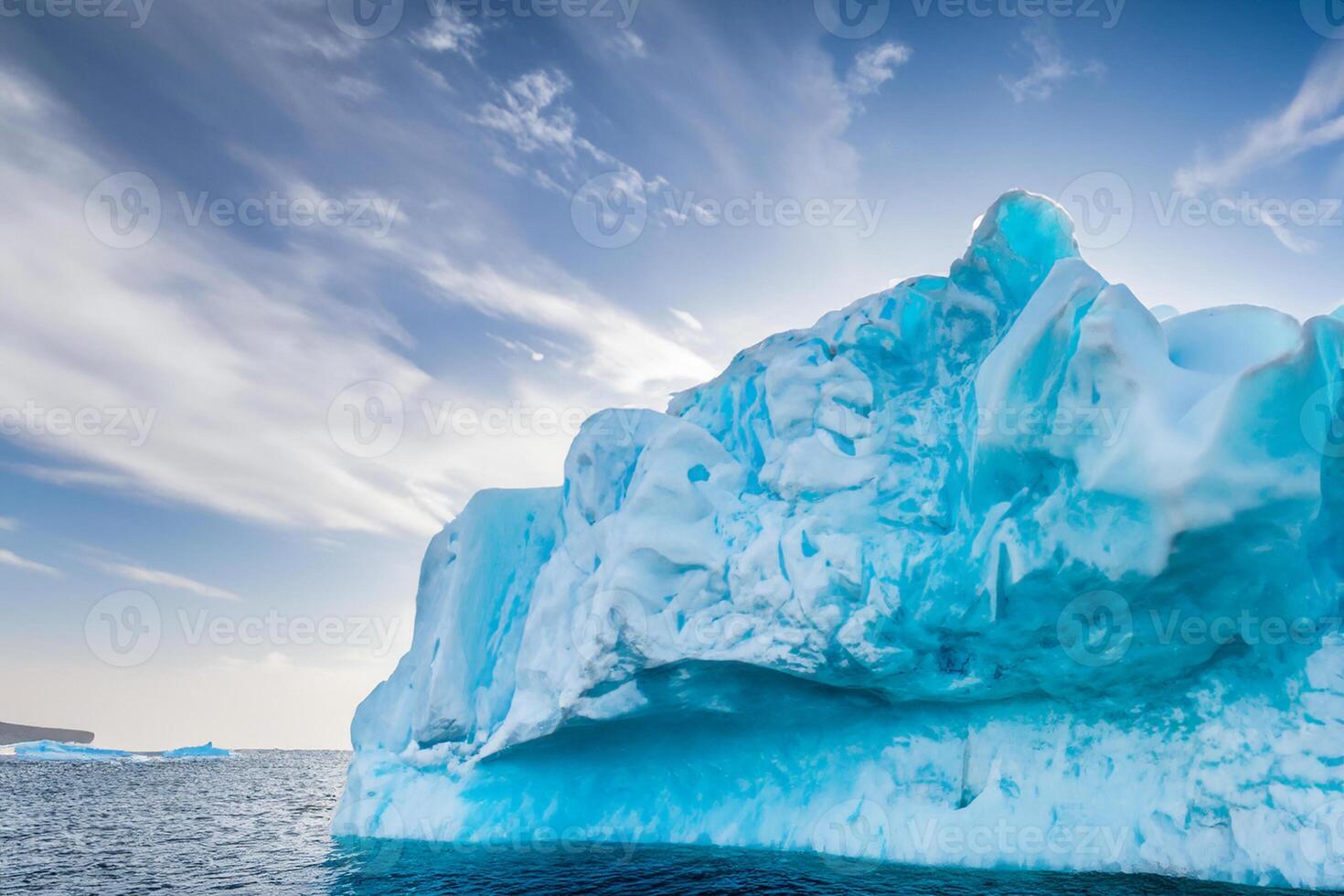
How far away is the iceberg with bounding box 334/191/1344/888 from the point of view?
31.9 ft

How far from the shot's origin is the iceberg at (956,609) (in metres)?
9.72

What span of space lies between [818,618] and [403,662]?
39.6ft

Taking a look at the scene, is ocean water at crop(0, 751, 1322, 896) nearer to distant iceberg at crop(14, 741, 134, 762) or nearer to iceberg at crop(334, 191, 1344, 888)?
iceberg at crop(334, 191, 1344, 888)

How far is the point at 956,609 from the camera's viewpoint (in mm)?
11633

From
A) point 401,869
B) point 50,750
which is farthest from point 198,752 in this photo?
point 401,869

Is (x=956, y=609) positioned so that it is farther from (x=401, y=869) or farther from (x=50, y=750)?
(x=50, y=750)

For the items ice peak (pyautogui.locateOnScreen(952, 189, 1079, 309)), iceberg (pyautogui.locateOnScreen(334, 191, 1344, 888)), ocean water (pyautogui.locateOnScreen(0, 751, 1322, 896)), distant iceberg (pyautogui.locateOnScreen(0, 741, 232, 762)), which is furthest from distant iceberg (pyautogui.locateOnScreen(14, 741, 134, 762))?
ice peak (pyautogui.locateOnScreen(952, 189, 1079, 309))

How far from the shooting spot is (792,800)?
13930 millimetres

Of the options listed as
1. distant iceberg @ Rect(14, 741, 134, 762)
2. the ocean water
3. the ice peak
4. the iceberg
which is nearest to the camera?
the iceberg

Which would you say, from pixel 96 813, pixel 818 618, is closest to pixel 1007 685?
pixel 818 618

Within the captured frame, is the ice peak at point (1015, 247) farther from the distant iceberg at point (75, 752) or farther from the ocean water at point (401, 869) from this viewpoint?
the distant iceberg at point (75, 752)

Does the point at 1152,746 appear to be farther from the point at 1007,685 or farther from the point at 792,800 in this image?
the point at 792,800

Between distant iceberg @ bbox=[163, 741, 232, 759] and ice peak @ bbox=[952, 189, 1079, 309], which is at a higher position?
ice peak @ bbox=[952, 189, 1079, 309]

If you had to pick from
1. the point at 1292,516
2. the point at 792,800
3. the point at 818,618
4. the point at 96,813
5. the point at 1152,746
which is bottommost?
the point at 96,813
